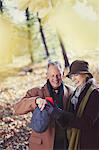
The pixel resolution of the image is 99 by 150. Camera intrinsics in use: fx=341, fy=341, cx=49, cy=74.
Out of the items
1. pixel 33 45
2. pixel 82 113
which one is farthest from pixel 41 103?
pixel 33 45

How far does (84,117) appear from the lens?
1912mm

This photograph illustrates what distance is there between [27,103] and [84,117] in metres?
0.34

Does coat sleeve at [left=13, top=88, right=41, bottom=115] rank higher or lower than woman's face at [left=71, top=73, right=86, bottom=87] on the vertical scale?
lower

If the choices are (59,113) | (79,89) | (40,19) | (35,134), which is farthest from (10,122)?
(40,19)

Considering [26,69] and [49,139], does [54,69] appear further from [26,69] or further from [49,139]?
[49,139]

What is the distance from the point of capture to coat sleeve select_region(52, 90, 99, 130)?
1.90m

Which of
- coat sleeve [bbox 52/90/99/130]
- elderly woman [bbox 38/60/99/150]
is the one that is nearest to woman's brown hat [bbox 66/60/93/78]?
elderly woman [bbox 38/60/99/150]

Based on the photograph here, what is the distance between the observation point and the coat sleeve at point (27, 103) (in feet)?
6.47

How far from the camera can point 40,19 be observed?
6.75 feet

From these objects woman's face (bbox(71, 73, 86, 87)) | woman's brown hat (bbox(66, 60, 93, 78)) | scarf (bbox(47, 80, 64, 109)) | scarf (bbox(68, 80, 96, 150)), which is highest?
woman's brown hat (bbox(66, 60, 93, 78))

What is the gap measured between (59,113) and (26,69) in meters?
0.34

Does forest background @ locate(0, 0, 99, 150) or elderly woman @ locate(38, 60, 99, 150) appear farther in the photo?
forest background @ locate(0, 0, 99, 150)

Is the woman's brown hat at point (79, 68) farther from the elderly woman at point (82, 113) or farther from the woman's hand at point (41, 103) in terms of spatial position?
the woman's hand at point (41, 103)

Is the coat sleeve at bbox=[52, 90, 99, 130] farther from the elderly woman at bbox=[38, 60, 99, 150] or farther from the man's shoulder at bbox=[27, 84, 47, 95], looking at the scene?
the man's shoulder at bbox=[27, 84, 47, 95]
